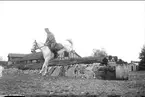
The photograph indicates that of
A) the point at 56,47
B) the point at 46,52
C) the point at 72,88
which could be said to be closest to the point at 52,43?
the point at 56,47

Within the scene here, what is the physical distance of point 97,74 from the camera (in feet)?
55.3

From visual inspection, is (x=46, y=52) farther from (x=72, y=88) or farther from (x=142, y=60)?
(x=142, y=60)

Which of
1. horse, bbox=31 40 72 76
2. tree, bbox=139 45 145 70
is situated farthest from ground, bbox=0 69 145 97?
tree, bbox=139 45 145 70

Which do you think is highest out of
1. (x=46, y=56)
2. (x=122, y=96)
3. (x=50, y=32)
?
(x=50, y=32)

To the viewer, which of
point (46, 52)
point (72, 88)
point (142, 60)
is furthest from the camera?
point (142, 60)

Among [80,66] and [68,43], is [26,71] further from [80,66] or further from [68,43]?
[68,43]

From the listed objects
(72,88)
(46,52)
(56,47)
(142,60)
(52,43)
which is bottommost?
(72,88)

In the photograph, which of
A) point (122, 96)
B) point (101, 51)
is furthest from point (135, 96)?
point (101, 51)

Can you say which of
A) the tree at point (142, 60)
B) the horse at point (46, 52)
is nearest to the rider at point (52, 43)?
the horse at point (46, 52)

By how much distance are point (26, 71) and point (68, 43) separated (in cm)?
1977

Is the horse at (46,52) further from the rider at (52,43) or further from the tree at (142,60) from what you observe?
the tree at (142,60)

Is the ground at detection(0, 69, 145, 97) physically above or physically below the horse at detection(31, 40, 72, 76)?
below

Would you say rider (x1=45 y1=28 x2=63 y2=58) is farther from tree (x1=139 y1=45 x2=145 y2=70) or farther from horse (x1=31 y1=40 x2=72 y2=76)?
tree (x1=139 y1=45 x2=145 y2=70)

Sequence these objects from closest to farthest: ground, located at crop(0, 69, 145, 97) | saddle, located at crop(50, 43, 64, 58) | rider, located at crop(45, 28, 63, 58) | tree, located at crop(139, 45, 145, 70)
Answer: ground, located at crop(0, 69, 145, 97) < rider, located at crop(45, 28, 63, 58) < saddle, located at crop(50, 43, 64, 58) < tree, located at crop(139, 45, 145, 70)
